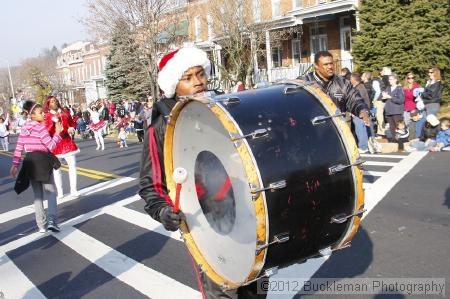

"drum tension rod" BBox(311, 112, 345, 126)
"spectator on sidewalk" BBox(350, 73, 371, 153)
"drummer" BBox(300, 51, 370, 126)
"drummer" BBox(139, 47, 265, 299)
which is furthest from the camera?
"spectator on sidewalk" BBox(350, 73, 371, 153)

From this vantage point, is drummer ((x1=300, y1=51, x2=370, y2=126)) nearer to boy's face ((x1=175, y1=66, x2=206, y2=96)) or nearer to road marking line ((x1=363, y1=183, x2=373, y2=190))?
road marking line ((x1=363, y1=183, x2=373, y2=190))

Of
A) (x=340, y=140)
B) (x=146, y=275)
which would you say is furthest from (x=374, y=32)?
(x=340, y=140)

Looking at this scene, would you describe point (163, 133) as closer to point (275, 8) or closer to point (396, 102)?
point (396, 102)

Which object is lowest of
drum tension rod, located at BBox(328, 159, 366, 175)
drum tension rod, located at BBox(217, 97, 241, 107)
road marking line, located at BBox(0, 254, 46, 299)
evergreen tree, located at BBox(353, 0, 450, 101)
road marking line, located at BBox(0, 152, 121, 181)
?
road marking line, located at BBox(0, 152, 121, 181)

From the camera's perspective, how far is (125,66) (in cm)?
3100

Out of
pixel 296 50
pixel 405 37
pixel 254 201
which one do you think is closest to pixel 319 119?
pixel 254 201

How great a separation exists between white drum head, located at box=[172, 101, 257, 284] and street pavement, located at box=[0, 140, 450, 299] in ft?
5.81

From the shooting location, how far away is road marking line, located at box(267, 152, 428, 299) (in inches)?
183

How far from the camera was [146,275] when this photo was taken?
5133 millimetres

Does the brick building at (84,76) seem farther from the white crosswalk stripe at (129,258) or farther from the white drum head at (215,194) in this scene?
the white drum head at (215,194)

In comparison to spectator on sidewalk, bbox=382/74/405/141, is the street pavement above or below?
below

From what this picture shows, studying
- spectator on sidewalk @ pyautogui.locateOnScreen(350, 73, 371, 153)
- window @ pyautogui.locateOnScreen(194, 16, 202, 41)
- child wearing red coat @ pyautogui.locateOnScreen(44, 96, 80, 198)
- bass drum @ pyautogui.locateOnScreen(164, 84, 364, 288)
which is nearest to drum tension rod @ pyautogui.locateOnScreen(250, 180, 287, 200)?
bass drum @ pyautogui.locateOnScreen(164, 84, 364, 288)

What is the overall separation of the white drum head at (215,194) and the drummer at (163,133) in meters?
0.13

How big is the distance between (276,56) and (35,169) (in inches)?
957
